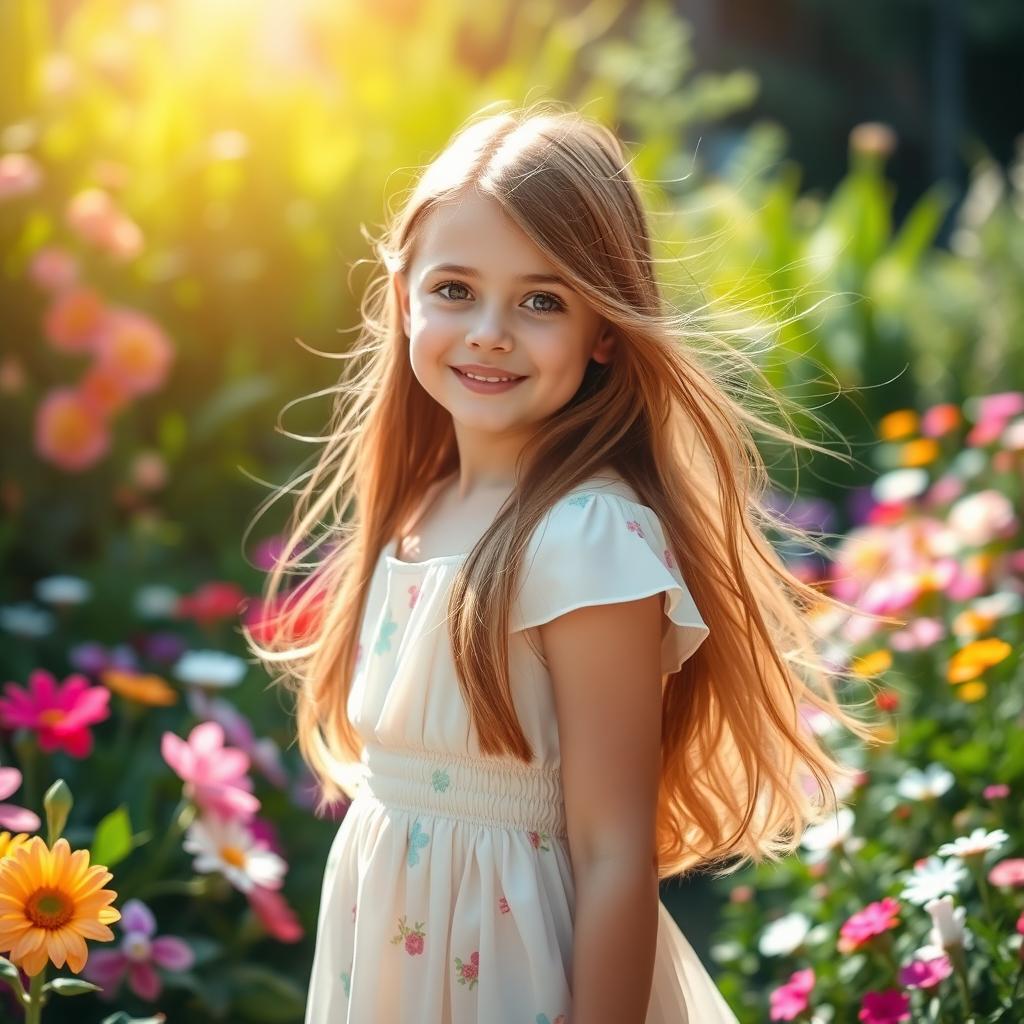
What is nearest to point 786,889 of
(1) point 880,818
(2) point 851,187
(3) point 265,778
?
(1) point 880,818

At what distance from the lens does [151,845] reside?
2326 mm

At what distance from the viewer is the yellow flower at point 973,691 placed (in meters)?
2.34

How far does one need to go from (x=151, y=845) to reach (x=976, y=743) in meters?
1.37

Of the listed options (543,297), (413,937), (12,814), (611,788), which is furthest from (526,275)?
(12,814)

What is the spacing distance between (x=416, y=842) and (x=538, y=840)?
0.14 metres

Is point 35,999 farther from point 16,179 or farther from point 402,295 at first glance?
point 16,179

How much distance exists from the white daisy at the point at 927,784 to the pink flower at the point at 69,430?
2094 millimetres

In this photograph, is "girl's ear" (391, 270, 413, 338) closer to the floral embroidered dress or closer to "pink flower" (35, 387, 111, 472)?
the floral embroidered dress

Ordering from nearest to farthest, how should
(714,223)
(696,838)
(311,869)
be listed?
(696,838), (311,869), (714,223)

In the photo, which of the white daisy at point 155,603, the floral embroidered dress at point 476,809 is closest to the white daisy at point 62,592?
the white daisy at point 155,603

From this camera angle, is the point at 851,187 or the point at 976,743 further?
the point at 851,187

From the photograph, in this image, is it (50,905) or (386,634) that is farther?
(386,634)

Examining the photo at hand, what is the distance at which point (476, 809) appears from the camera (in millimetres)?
1585

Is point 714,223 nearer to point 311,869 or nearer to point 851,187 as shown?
point 851,187
